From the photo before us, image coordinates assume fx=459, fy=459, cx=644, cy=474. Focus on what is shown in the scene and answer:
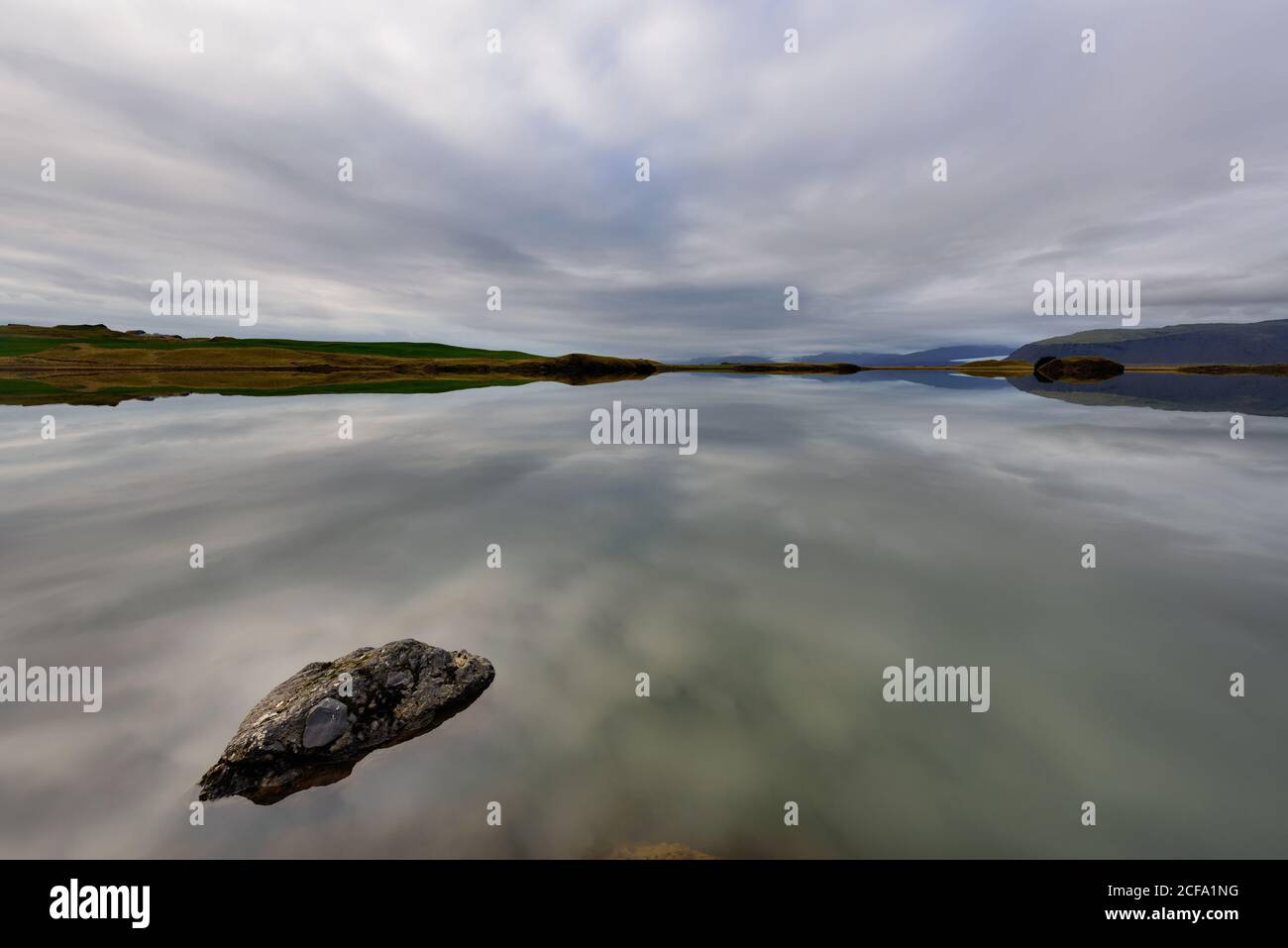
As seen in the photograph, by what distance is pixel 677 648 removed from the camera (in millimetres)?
10078

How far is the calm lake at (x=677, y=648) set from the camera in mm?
6332

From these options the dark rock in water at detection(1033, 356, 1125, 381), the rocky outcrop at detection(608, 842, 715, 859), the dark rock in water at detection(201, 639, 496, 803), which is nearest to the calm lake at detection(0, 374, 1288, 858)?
the rocky outcrop at detection(608, 842, 715, 859)

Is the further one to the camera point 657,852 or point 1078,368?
point 1078,368

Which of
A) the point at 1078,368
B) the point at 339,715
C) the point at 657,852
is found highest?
the point at 1078,368

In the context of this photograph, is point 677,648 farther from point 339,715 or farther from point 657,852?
point 339,715

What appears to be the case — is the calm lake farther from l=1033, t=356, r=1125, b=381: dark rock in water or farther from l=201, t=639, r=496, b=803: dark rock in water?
l=1033, t=356, r=1125, b=381: dark rock in water

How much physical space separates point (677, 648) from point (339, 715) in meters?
6.26

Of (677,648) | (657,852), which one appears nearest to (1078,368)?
(677,648)

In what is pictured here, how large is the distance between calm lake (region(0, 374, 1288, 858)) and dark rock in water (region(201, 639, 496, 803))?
317mm

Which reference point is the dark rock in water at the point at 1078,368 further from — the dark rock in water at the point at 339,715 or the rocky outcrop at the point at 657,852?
the dark rock in water at the point at 339,715

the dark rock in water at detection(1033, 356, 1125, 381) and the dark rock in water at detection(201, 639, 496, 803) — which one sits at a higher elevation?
the dark rock in water at detection(1033, 356, 1125, 381)

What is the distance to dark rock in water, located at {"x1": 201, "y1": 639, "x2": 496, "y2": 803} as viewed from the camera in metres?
6.83
